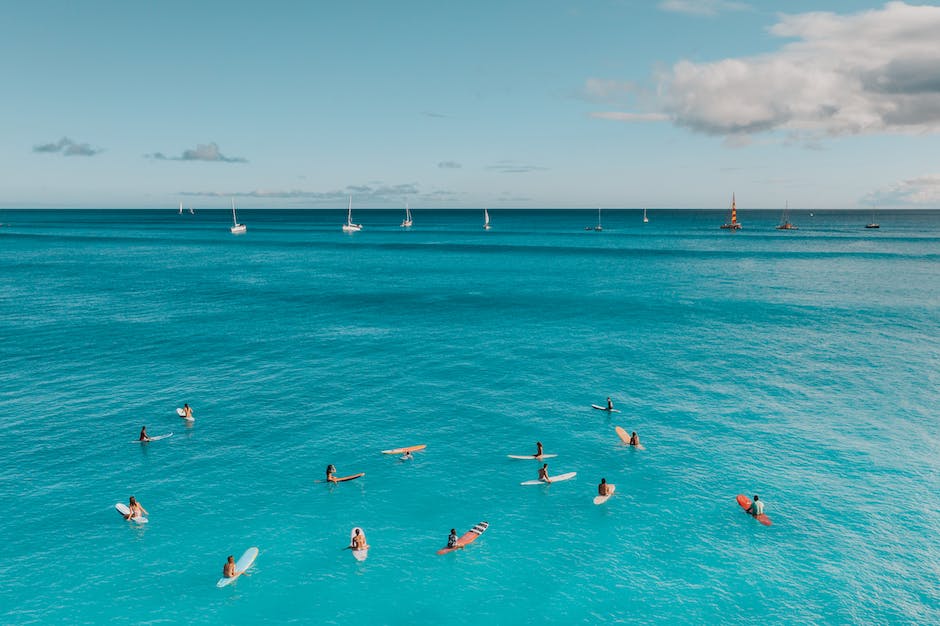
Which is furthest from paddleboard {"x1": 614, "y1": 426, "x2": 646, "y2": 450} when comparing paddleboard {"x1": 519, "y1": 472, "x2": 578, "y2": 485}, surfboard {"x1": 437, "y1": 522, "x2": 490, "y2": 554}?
surfboard {"x1": 437, "y1": 522, "x2": 490, "y2": 554}

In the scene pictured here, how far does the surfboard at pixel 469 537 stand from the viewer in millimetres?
36062

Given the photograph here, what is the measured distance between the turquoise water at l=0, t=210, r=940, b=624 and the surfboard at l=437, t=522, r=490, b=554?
0.44 metres

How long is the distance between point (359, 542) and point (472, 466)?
13.5 metres

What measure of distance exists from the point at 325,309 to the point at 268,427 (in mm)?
58051

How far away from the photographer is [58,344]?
8169cm

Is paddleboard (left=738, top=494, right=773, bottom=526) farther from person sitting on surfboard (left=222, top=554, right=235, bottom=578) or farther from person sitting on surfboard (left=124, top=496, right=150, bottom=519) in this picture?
person sitting on surfboard (left=124, top=496, right=150, bottom=519)

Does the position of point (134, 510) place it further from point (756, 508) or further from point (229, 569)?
point (756, 508)

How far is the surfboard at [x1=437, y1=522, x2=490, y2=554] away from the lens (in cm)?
3606

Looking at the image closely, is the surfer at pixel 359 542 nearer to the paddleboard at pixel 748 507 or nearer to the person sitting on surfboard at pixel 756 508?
the paddleboard at pixel 748 507

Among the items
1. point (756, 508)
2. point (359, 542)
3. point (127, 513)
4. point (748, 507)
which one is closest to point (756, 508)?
point (756, 508)

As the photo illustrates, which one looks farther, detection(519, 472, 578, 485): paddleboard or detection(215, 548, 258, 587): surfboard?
detection(519, 472, 578, 485): paddleboard

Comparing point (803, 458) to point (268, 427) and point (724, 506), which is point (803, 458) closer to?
point (724, 506)

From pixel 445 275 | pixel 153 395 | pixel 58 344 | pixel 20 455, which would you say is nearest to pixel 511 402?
pixel 153 395

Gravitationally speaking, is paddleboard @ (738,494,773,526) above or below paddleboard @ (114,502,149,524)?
below
